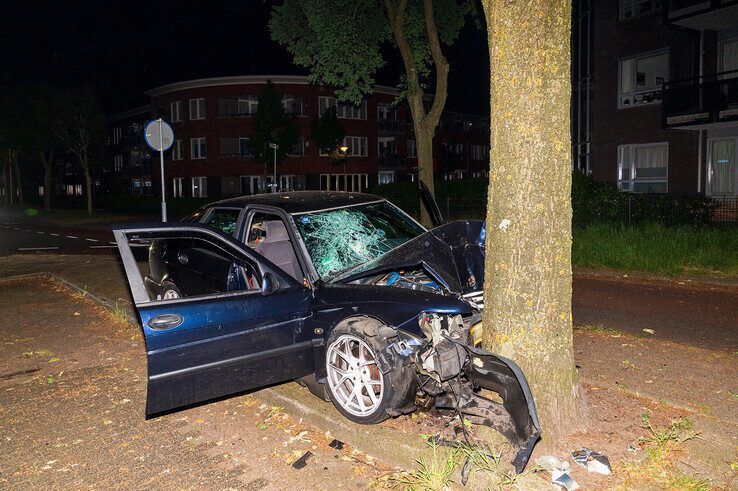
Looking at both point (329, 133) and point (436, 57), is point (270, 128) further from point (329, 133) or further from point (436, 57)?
point (436, 57)

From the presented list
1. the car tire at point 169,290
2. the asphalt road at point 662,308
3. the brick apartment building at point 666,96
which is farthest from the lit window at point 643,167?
the car tire at point 169,290

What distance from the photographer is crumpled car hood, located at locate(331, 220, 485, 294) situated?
4574 mm

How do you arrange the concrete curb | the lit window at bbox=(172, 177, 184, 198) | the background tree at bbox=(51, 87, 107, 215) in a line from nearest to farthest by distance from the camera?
the concrete curb → the background tree at bbox=(51, 87, 107, 215) → the lit window at bbox=(172, 177, 184, 198)

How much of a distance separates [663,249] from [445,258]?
8874 mm

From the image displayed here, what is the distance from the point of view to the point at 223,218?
6555 millimetres

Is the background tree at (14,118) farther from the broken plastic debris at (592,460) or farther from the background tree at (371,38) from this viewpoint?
the broken plastic debris at (592,460)

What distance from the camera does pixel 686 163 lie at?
813 inches

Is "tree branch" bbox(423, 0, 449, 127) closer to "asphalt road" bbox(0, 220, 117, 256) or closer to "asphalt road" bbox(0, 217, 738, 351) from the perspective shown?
"asphalt road" bbox(0, 217, 738, 351)

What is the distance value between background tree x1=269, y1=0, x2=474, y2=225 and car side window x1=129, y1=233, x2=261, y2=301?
395 inches

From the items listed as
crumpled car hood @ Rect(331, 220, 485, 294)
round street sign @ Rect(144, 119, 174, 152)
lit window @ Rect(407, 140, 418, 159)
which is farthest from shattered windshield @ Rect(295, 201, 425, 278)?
lit window @ Rect(407, 140, 418, 159)

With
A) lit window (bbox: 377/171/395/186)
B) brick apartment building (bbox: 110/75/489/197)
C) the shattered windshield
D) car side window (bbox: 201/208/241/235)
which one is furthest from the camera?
lit window (bbox: 377/171/395/186)

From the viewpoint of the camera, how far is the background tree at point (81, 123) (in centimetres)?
3809

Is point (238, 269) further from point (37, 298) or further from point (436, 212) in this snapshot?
point (37, 298)

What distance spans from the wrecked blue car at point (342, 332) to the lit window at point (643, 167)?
19.3m
